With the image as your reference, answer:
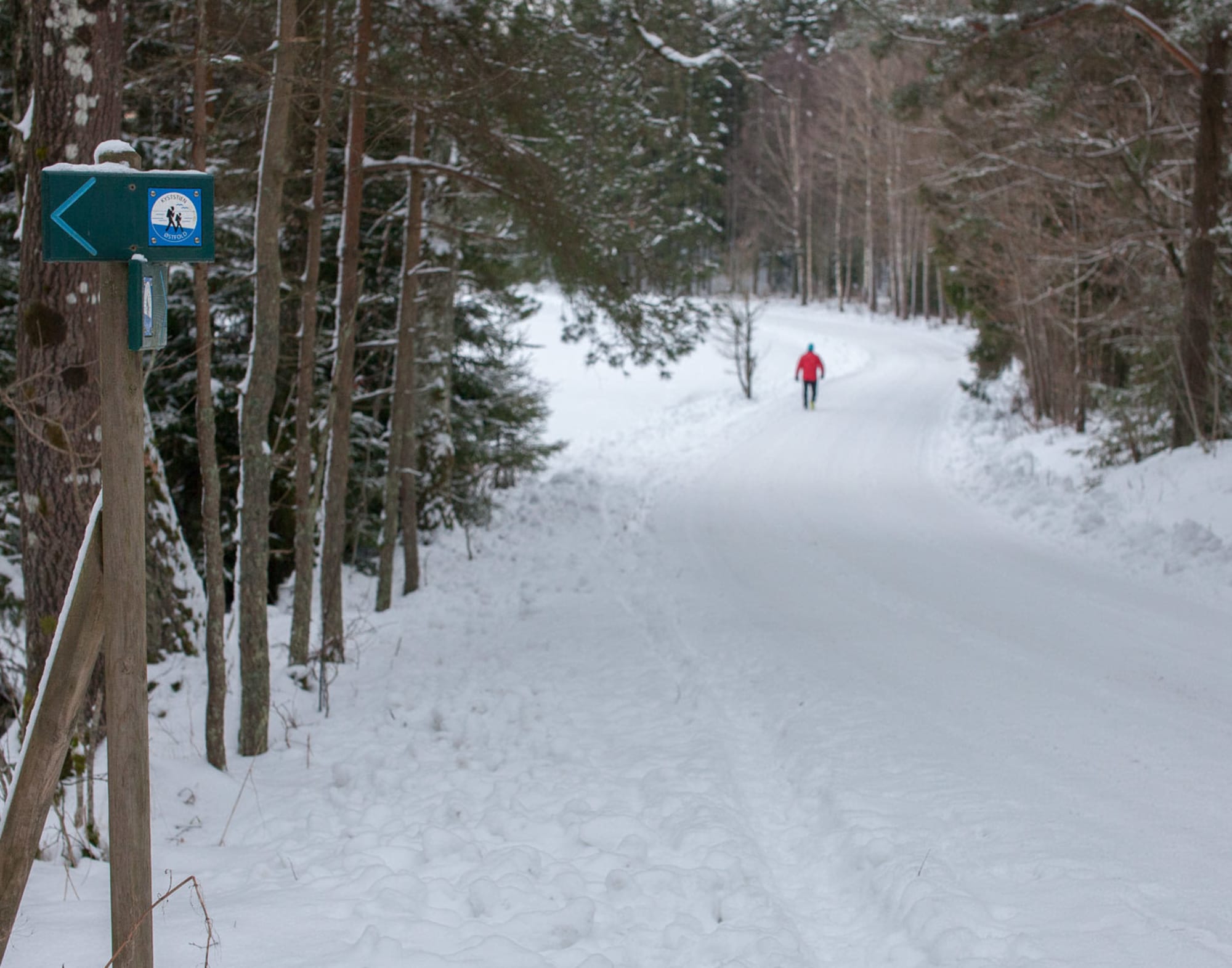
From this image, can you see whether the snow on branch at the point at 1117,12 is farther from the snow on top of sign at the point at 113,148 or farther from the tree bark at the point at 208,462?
the snow on top of sign at the point at 113,148

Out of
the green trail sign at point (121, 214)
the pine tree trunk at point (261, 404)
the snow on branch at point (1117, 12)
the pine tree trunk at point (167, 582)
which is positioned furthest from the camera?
the snow on branch at point (1117, 12)

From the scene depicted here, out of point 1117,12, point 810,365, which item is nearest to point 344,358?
point 1117,12

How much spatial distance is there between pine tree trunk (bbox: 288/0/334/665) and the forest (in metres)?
0.04

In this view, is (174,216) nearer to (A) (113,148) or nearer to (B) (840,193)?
(A) (113,148)

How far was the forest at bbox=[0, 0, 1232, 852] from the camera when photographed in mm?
5426

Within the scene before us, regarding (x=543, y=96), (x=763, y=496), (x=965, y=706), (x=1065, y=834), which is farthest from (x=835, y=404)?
(x=1065, y=834)

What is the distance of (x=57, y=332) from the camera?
5207 millimetres

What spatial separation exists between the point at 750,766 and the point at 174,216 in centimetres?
453

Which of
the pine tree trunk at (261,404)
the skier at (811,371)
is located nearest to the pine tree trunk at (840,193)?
the skier at (811,371)

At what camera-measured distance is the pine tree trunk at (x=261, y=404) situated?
20.8ft

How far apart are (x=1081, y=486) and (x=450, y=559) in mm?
9116

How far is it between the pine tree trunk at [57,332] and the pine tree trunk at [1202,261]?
1262cm

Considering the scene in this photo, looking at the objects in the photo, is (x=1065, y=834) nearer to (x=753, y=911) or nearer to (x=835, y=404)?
(x=753, y=911)

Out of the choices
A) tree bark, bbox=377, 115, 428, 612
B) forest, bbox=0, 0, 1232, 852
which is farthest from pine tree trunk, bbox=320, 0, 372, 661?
tree bark, bbox=377, 115, 428, 612
